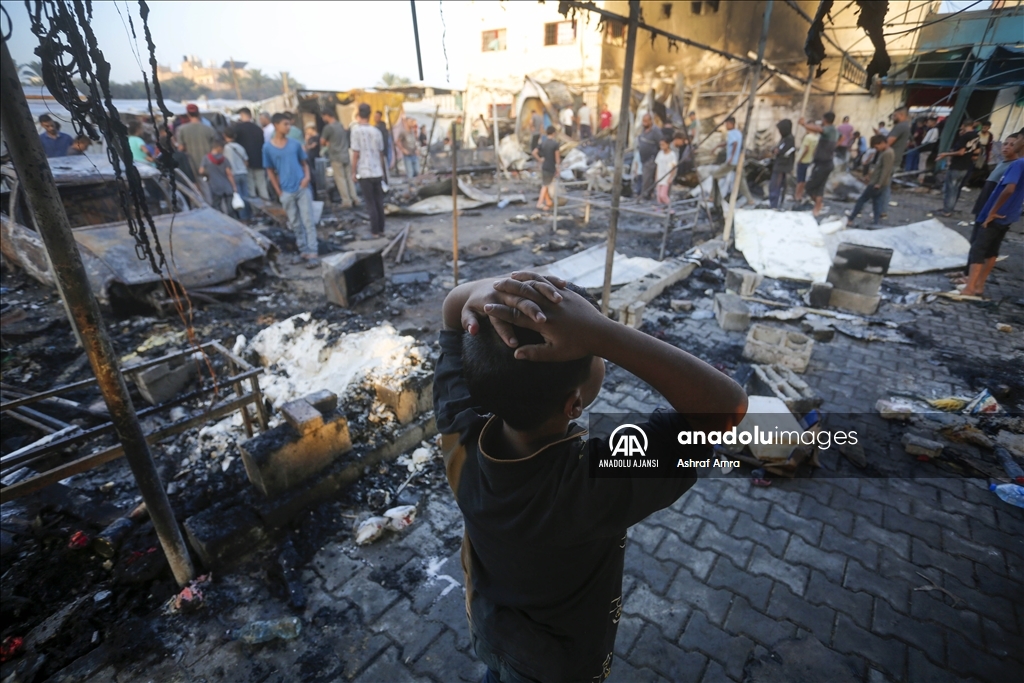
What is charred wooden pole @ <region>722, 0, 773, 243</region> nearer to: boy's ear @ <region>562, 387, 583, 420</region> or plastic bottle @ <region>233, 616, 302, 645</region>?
boy's ear @ <region>562, 387, 583, 420</region>

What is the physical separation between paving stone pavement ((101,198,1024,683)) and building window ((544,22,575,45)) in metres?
25.5

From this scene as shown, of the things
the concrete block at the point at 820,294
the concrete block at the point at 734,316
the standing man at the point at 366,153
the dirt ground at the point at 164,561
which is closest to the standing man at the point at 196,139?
the standing man at the point at 366,153

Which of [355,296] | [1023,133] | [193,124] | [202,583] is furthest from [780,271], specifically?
[193,124]

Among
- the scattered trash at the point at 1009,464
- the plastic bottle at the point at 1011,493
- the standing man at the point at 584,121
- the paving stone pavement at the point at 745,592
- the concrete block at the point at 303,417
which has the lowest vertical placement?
the paving stone pavement at the point at 745,592

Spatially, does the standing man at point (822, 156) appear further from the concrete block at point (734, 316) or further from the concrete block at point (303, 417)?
the concrete block at point (303, 417)

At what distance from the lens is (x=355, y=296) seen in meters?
6.38

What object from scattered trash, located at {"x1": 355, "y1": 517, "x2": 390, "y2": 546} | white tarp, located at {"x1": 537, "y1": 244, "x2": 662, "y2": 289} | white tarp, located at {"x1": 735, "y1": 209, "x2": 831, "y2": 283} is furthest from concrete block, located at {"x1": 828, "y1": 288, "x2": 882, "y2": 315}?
scattered trash, located at {"x1": 355, "y1": 517, "x2": 390, "y2": 546}

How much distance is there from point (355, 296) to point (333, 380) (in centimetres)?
225

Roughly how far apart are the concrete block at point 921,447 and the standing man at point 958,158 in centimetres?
262

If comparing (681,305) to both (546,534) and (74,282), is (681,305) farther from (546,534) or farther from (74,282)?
(74,282)

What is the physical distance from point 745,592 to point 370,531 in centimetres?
228

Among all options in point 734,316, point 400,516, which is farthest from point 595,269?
point 400,516

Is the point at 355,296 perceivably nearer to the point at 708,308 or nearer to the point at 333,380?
the point at 333,380

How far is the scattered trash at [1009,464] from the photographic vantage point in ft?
10.6
